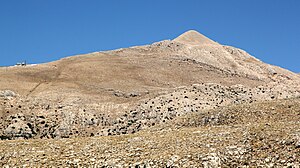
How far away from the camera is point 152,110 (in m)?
57.2

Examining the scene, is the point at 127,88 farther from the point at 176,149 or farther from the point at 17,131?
the point at 176,149

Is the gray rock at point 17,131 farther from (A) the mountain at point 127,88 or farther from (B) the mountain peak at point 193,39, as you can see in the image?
(B) the mountain peak at point 193,39

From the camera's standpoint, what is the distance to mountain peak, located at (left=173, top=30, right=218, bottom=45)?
456 feet

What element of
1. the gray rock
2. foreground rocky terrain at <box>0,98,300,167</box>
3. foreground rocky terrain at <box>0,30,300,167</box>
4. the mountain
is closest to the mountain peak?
foreground rocky terrain at <box>0,30,300,167</box>

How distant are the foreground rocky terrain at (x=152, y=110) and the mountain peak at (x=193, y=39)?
0.48 meters

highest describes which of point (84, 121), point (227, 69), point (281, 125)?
point (227, 69)

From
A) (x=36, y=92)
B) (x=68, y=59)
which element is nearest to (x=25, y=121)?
(x=36, y=92)

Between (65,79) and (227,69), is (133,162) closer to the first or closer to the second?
(65,79)

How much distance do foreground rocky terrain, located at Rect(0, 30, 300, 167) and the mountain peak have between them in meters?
0.48

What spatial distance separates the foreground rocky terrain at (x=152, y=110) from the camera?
2192 centimetres

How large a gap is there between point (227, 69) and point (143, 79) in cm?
2788

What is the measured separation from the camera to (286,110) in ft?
109

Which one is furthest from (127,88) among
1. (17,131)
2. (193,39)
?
(193,39)

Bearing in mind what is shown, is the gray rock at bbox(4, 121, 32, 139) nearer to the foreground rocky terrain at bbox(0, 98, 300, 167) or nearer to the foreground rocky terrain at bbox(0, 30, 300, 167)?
the foreground rocky terrain at bbox(0, 30, 300, 167)
